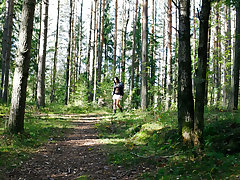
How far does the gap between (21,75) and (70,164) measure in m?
3.25

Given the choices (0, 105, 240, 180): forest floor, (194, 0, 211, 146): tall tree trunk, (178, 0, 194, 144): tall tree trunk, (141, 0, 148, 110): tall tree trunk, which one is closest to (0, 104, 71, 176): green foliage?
(0, 105, 240, 180): forest floor

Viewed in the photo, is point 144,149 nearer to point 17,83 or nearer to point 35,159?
point 35,159

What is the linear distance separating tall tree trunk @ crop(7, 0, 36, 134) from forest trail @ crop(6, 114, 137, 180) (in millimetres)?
1166

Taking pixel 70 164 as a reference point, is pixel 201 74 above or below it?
above

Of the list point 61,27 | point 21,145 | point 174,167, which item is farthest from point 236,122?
point 61,27

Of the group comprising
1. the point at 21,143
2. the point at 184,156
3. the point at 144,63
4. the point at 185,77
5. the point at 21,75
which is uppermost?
the point at 144,63

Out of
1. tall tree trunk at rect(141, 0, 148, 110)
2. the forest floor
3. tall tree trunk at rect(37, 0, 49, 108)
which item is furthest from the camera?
tall tree trunk at rect(37, 0, 49, 108)

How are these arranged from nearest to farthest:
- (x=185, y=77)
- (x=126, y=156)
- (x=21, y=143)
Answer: (x=185, y=77) < (x=126, y=156) < (x=21, y=143)

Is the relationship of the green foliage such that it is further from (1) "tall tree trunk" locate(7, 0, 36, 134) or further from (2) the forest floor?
(1) "tall tree trunk" locate(7, 0, 36, 134)

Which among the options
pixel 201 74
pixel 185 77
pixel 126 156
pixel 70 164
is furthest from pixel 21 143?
pixel 201 74

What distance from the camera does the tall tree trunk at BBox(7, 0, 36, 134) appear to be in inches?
261

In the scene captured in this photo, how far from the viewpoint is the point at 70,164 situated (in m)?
5.33

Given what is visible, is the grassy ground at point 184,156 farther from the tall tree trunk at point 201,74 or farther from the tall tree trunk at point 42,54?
the tall tree trunk at point 42,54

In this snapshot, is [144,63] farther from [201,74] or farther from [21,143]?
[201,74]
